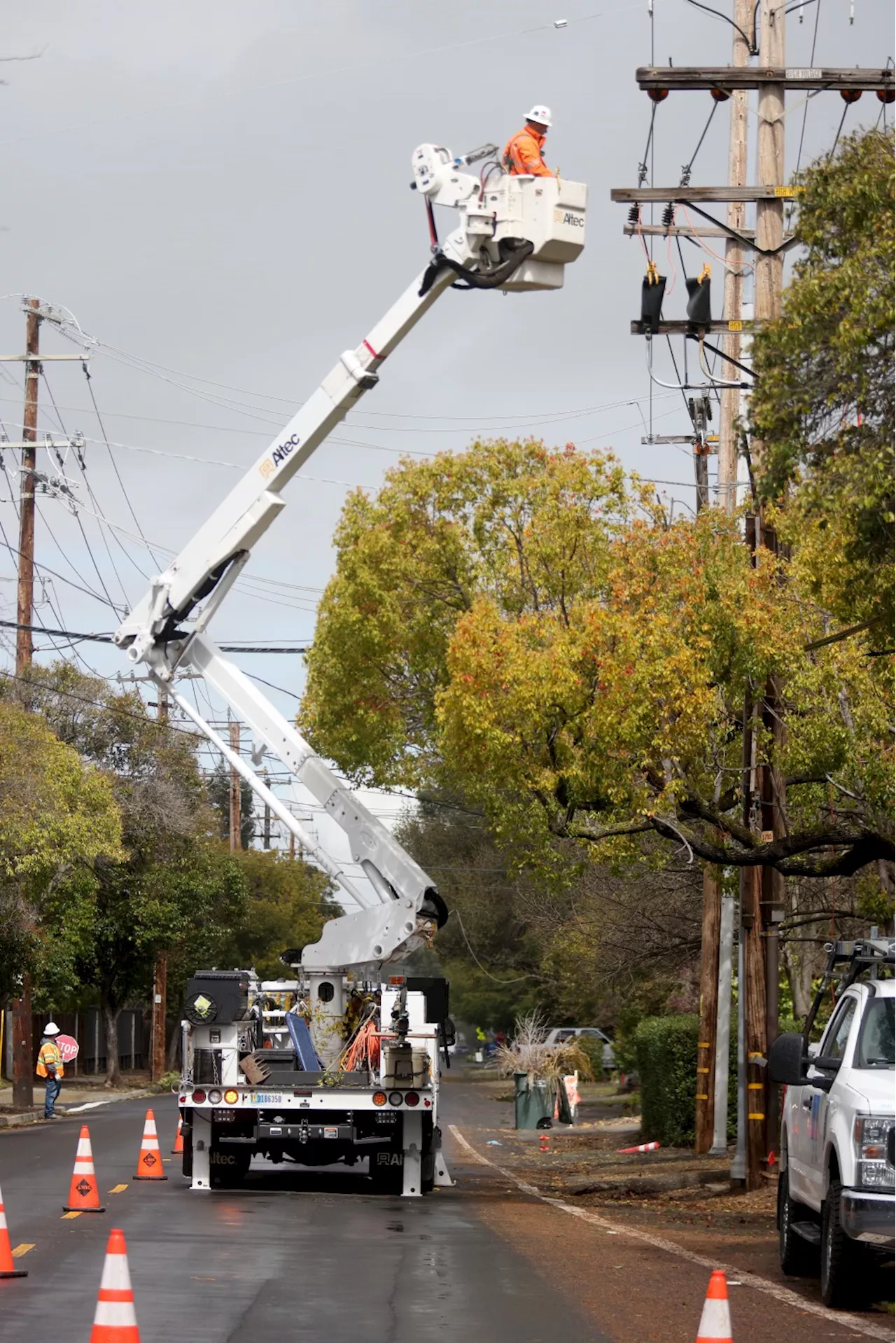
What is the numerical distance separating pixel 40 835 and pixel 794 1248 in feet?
71.6

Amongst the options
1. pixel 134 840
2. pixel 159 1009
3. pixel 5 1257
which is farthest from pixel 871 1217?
pixel 159 1009

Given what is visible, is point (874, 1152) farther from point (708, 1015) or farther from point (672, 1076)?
point (672, 1076)

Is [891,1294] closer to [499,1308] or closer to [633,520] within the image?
[499,1308]

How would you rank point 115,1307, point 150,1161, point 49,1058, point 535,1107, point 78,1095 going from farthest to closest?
1. point 78,1095
2. point 535,1107
3. point 49,1058
4. point 150,1161
5. point 115,1307

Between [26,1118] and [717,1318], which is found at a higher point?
[717,1318]

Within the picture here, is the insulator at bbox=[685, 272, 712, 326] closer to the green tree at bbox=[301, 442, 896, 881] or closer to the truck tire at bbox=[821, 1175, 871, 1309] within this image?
the green tree at bbox=[301, 442, 896, 881]

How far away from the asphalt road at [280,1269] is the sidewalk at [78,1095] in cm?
1712

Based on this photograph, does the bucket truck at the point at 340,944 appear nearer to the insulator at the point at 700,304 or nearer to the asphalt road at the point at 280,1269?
the asphalt road at the point at 280,1269

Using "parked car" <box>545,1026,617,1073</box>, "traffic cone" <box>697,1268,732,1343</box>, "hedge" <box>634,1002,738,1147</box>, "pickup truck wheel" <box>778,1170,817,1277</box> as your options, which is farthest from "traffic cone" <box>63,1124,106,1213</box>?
"parked car" <box>545,1026,617,1073</box>

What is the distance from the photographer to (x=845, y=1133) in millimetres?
10617

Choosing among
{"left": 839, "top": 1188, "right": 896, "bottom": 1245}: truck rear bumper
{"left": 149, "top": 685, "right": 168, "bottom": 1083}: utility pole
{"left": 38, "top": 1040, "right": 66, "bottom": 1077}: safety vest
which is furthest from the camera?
{"left": 149, "top": 685, "right": 168, "bottom": 1083}: utility pole

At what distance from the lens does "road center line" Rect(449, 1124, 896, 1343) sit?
10203mm

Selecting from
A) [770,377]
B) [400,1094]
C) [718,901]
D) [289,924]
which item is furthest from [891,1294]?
[289,924]

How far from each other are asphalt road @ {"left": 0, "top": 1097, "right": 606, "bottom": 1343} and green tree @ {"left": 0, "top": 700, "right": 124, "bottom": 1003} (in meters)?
12.8
